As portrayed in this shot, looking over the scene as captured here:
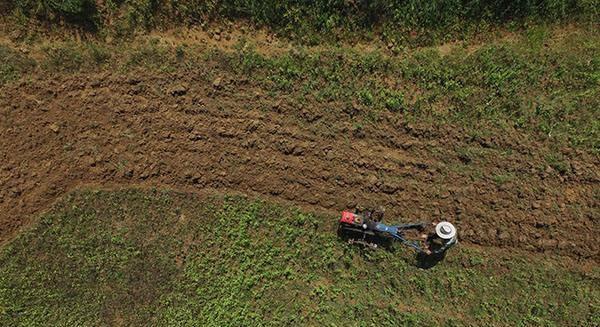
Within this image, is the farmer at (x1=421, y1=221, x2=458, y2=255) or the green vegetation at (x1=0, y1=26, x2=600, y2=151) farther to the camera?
the green vegetation at (x1=0, y1=26, x2=600, y2=151)

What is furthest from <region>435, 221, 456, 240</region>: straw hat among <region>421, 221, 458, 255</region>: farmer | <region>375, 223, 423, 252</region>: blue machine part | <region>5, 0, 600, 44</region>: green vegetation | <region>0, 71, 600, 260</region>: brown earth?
<region>5, 0, 600, 44</region>: green vegetation

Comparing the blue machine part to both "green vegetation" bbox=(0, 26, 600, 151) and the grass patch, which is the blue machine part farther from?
the grass patch

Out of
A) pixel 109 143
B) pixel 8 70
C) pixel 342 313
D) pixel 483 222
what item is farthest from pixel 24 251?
pixel 483 222

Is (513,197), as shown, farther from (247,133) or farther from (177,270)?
(177,270)

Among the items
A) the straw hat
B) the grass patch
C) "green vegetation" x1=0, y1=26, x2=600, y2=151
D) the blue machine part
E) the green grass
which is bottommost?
the green grass

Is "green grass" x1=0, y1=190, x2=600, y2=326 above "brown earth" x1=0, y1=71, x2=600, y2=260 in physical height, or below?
below

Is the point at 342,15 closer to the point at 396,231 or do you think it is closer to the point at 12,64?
the point at 396,231

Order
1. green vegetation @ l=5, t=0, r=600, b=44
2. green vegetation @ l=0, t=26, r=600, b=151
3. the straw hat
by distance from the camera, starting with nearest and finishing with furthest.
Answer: the straw hat
green vegetation @ l=0, t=26, r=600, b=151
green vegetation @ l=5, t=0, r=600, b=44
